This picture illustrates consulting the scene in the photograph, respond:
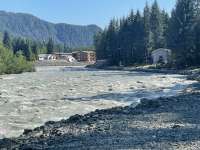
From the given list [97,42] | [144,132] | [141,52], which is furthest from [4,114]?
[97,42]

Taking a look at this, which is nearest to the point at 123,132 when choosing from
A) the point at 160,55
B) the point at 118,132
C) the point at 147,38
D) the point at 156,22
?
the point at 118,132

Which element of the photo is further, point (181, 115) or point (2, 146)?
point (181, 115)

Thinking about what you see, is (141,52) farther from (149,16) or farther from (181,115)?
(181,115)

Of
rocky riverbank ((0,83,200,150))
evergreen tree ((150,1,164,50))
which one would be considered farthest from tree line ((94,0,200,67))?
rocky riverbank ((0,83,200,150))

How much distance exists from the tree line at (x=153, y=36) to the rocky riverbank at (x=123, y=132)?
6293cm

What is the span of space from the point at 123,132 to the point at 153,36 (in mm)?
101792

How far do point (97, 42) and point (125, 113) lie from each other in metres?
136

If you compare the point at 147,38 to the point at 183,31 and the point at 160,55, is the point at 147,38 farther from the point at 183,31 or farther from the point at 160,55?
the point at 183,31

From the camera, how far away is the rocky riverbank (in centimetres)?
1512

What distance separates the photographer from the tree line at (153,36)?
86.8m

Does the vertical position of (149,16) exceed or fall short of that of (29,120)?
it exceeds it

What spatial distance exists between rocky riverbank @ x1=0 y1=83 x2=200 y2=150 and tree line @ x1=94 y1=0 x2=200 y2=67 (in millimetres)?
62927

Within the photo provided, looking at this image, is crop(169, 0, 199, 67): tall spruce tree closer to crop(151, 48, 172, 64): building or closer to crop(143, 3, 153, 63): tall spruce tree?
crop(151, 48, 172, 64): building

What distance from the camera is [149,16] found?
386 ft
